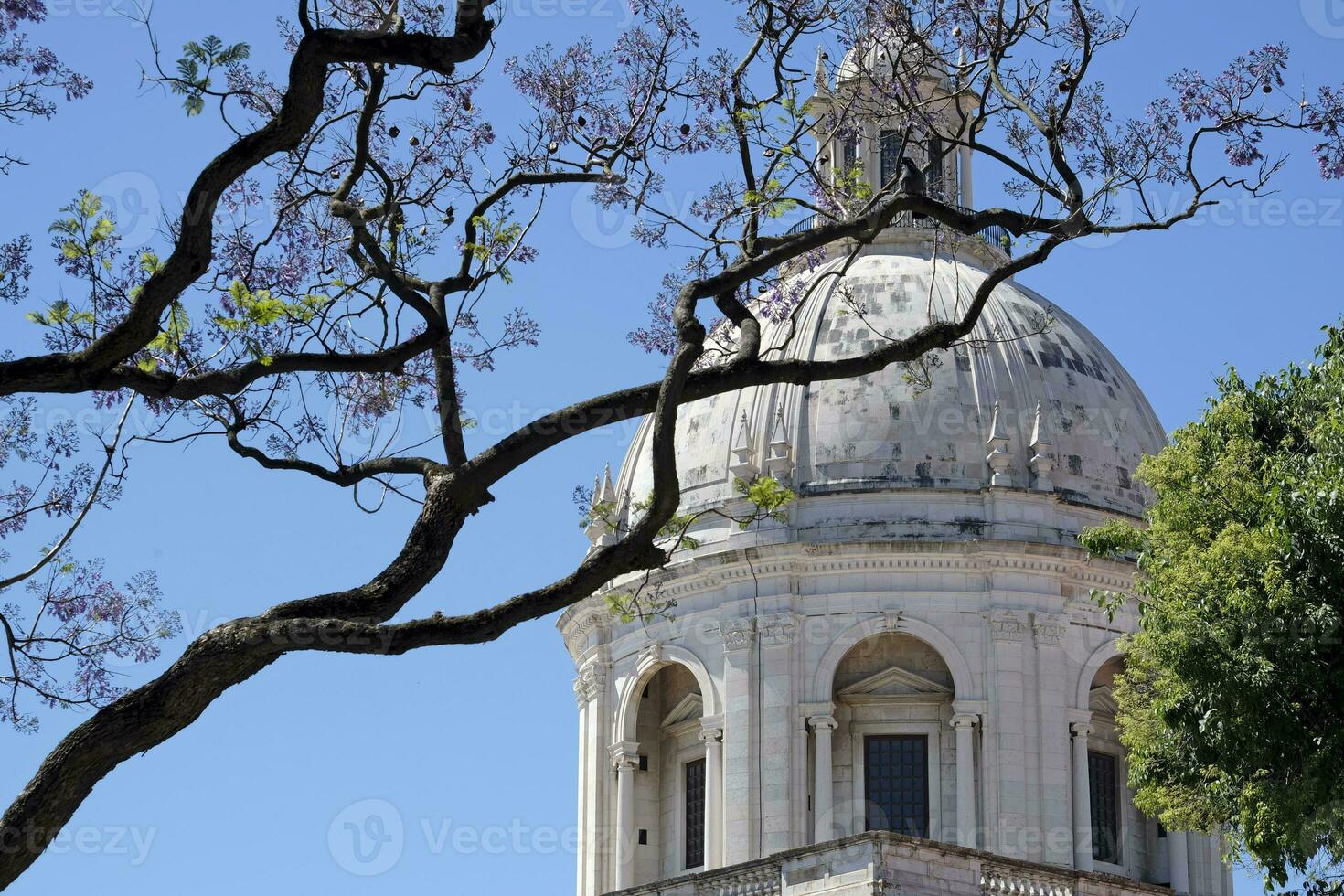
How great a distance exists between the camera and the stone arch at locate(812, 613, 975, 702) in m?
53.6

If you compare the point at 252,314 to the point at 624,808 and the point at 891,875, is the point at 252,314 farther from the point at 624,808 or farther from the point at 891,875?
the point at 624,808

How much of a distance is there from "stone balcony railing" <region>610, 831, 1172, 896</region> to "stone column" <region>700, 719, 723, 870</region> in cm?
858

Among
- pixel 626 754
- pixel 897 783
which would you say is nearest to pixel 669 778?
pixel 626 754

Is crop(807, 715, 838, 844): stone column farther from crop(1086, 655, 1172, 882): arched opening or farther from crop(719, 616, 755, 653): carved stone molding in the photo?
crop(1086, 655, 1172, 882): arched opening

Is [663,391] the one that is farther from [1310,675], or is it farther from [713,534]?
[713,534]

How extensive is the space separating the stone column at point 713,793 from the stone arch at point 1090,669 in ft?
25.7

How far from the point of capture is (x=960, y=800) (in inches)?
2071

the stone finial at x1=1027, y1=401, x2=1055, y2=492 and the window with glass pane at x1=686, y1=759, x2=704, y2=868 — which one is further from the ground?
the stone finial at x1=1027, y1=401, x2=1055, y2=492

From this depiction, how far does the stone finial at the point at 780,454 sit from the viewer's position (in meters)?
55.4

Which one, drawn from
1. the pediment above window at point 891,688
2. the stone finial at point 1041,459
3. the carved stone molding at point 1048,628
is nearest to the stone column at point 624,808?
the pediment above window at point 891,688

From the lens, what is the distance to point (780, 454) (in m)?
55.5

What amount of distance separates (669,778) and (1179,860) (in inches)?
453

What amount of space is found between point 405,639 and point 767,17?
323 inches

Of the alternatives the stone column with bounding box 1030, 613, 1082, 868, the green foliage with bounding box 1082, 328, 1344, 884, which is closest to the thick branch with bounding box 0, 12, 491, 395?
the green foliage with bounding box 1082, 328, 1344, 884
